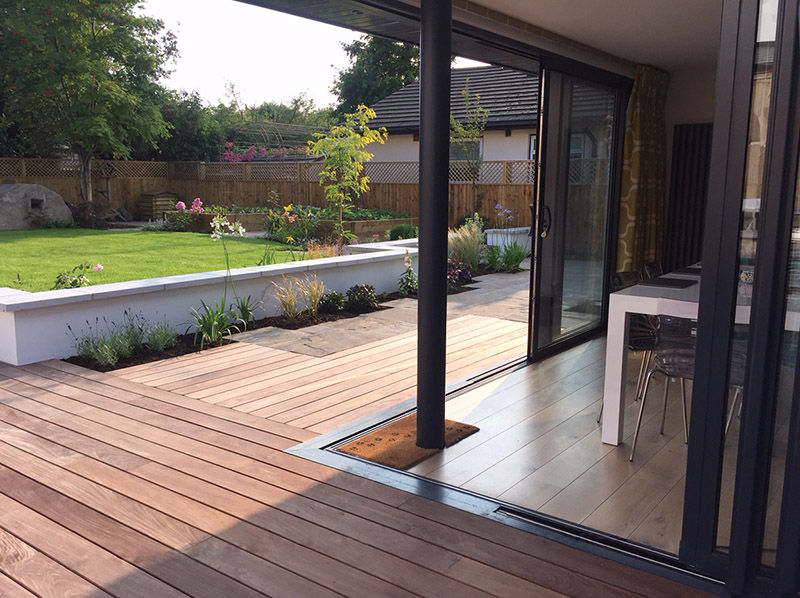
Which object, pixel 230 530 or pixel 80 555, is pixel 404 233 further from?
pixel 80 555

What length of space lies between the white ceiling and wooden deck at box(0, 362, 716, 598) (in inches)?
120

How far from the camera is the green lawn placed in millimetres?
8539

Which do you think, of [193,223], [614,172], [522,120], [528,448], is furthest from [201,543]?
[522,120]

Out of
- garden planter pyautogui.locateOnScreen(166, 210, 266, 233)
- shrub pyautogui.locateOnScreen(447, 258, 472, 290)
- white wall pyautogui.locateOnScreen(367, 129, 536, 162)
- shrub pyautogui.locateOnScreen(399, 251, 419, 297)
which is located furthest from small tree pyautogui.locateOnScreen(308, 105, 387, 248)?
white wall pyautogui.locateOnScreen(367, 129, 536, 162)

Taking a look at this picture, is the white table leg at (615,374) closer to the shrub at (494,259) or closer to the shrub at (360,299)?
the shrub at (360,299)

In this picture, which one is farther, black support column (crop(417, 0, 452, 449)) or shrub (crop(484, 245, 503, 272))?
shrub (crop(484, 245, 503, 272))

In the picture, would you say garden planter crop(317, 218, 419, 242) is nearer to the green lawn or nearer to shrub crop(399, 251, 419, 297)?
the green lawn

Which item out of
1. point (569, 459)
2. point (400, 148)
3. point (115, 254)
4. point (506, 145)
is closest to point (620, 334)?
point (569, 459)

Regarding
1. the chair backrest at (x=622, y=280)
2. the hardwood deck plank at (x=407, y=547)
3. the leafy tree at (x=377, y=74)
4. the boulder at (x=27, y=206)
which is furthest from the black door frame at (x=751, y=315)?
the leafy tree at (x=377, y=74)

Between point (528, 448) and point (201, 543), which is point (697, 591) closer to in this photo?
point (528, 448)

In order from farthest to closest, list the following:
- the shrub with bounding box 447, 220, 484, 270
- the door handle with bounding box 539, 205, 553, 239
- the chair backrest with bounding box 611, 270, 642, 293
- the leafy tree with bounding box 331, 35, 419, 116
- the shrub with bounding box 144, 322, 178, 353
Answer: the leafy tree with bounding box 331, 35, 419, 116 < the shrub with bounding box 447, 220, 484, 270 < the shrub with bounding box 144, 322, 178, 353 < the door handle with bounding box 539, 205, 553, 239 < the chair backrest with bounding box 611, 270, 642, 293

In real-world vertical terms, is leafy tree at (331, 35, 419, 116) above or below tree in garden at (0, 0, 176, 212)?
above

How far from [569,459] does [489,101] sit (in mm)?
15314

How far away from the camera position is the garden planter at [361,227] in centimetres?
1270
